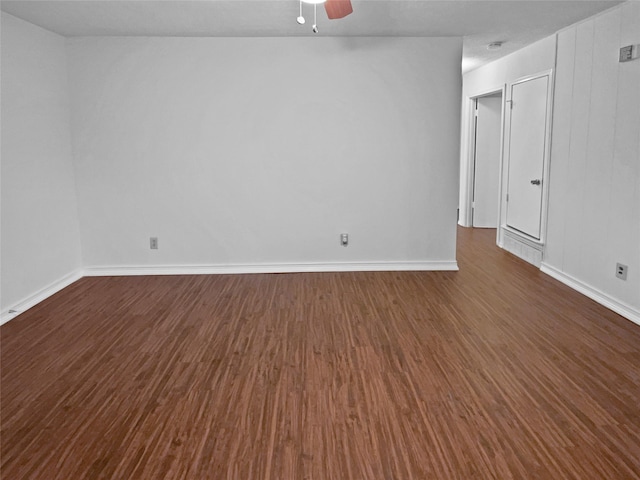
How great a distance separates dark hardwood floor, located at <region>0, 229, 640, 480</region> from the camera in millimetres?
2275

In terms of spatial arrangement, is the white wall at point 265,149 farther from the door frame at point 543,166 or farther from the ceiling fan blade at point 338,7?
the ceiling fan blade at point 338,7

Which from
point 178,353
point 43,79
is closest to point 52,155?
point 43,79

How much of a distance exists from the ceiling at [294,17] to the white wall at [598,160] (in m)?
0.27

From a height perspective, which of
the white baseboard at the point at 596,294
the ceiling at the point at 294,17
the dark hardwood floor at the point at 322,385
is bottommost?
the dark hardwood floor at the point at 322,385

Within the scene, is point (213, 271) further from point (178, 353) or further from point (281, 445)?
point (281, 445)

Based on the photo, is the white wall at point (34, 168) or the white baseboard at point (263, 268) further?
the white baseboard at point (263, 268)

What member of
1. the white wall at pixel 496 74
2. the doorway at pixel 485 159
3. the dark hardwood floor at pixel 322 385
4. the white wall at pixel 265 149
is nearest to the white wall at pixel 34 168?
the white wall at pixel 265 149

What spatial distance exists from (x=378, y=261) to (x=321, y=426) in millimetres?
3158

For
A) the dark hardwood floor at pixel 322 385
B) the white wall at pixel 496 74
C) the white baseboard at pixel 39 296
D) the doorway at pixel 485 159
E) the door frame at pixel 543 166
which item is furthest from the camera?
the doorway at pixel 485 159

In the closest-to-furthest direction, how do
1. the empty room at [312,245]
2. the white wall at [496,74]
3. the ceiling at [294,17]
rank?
the empty room at [312,245]
the ceiling at [294,17]
the white wall at [496,74]

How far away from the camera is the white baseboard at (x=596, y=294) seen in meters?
3.96

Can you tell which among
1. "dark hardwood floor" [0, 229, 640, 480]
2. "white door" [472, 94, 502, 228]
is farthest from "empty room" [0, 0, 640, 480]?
"white door" [472, 94, 502, 228]

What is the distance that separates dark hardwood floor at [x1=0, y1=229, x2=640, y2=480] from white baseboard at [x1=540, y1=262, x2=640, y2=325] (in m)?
0.13

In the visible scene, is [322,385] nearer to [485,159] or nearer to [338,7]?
[338,7]
